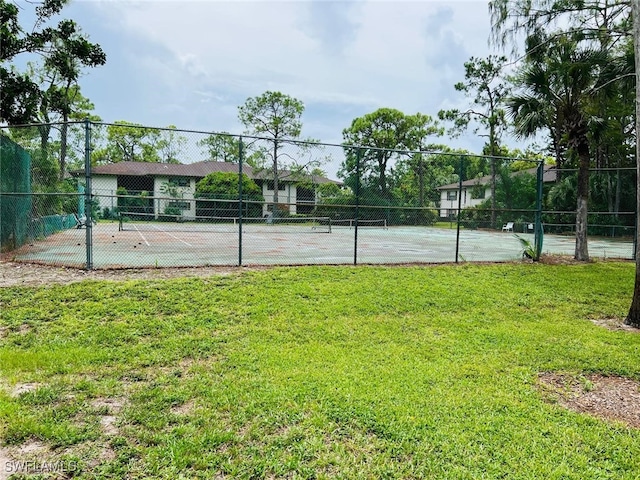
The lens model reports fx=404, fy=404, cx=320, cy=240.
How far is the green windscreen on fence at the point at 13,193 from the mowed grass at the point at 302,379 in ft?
12.2

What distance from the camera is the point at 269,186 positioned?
1052 cm

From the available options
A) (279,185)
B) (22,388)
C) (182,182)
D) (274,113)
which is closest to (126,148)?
(274,113)

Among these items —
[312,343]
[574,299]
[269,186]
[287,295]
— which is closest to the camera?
[312,343]

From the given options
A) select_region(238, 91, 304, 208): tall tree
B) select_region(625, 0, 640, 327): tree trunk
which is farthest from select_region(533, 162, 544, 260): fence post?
select_region(238, 91, 304, 208): tall tree

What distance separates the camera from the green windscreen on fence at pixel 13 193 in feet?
26.2

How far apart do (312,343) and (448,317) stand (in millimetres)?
2159

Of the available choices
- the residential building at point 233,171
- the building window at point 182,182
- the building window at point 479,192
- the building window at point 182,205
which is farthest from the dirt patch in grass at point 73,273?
the building window at point 479,192

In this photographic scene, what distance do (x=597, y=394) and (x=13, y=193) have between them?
30.4 ft

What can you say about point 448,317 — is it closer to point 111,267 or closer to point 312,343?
point 312,343

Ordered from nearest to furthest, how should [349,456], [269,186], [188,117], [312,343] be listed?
[349,456]
[312,343]
[269,186]
[188,117]

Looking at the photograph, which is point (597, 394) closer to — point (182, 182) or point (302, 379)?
point (302, 379)

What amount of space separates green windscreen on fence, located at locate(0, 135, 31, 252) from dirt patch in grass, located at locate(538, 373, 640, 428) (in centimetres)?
863

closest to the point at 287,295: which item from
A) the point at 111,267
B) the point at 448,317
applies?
the point at 448,317

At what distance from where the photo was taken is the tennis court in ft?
27.2
